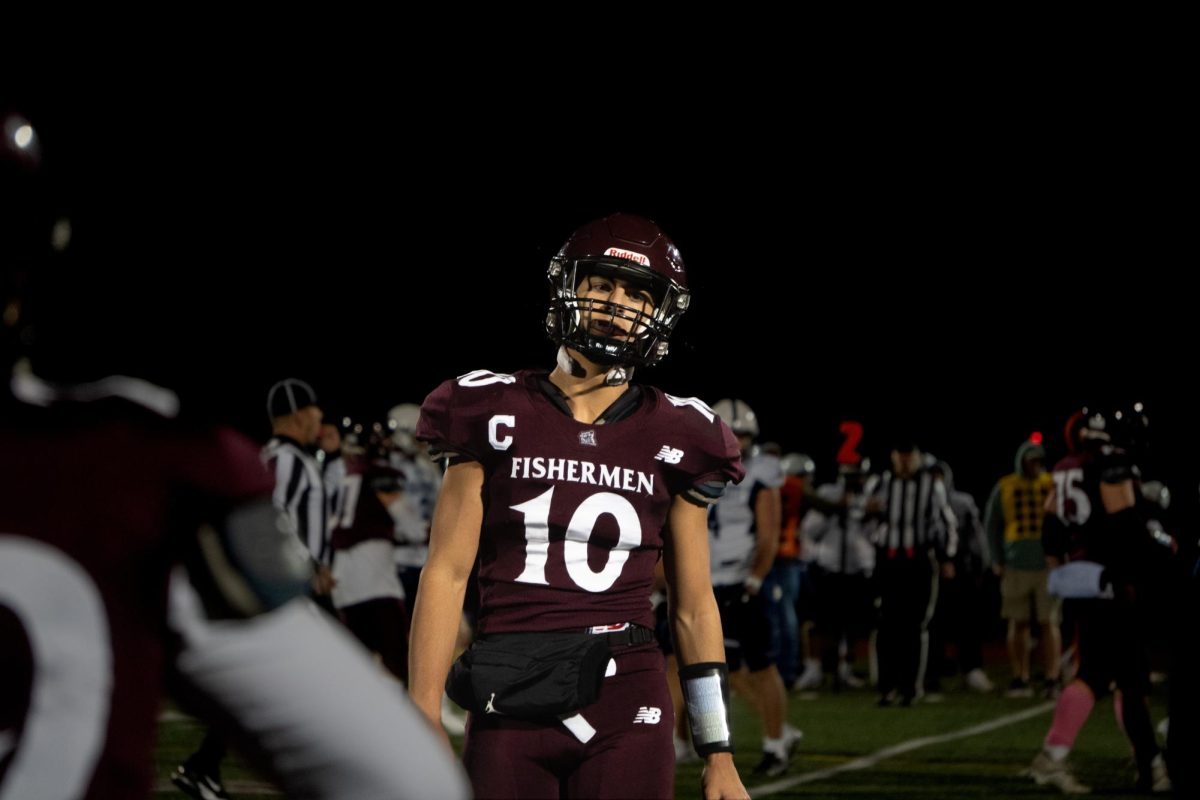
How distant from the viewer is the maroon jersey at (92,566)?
140 centimetres

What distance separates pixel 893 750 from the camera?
1092 centimetres

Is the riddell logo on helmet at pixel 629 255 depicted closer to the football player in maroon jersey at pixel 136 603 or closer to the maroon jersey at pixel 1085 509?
the football player in maroon jersey at pixel 136 603

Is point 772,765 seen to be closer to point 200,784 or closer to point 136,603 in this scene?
point 200,784

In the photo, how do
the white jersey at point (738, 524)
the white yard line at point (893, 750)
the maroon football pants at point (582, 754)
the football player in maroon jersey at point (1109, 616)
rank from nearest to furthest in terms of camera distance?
the maroon football pants at point (582, 754), the football player in maroon jersey at point (1109, 616), the white yard line at point (893, 750), the white jersey at point (738, 524)

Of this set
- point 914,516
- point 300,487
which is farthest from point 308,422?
point 914,516

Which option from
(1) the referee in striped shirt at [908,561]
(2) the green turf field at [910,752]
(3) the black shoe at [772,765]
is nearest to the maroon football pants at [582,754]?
(2) the green turf field at [910,752]

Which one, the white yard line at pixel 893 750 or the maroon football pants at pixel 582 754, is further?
the white yard line at pixel 893 750

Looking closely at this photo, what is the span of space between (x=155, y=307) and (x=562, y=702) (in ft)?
43.1

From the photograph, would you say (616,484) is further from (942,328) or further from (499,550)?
(942,328)

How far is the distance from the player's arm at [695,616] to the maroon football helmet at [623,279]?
1.23ft

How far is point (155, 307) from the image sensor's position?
16.0 m

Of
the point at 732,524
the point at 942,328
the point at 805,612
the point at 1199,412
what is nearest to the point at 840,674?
the point at 805,612

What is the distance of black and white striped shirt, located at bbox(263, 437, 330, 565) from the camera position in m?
8.92

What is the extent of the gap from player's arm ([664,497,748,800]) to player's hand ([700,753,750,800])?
0.04 feet
